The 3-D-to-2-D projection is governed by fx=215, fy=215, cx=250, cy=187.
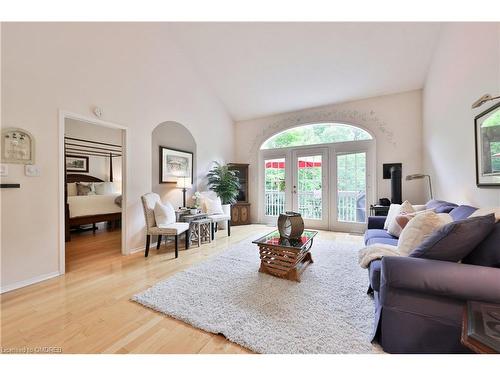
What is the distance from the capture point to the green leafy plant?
504 centimetres

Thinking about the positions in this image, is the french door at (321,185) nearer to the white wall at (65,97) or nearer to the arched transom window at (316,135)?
the arched transom window at (316,135)

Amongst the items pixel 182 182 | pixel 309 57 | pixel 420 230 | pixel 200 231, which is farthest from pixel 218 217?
pixel 309 57

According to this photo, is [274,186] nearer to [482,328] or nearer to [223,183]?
[223,183]

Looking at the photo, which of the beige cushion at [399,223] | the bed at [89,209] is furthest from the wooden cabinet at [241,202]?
the beige cushion at [399,223]

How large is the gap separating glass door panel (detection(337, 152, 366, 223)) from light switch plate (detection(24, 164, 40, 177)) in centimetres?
500

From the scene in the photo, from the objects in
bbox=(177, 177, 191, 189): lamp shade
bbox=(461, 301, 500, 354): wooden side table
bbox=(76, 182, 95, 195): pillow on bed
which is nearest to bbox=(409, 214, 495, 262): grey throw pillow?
bbox=(461, 301, 500, 354): wooden side table

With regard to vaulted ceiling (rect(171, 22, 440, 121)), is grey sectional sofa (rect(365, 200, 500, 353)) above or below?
below

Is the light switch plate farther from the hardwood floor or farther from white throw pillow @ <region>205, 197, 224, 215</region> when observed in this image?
white throw pillow @ <region>205, 197, 224, 215</region>

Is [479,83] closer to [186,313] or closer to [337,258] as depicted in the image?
[337,258]

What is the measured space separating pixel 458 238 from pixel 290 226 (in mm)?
1442

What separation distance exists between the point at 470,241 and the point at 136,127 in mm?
3975

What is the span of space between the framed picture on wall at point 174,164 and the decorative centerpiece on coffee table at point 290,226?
249 centimetres

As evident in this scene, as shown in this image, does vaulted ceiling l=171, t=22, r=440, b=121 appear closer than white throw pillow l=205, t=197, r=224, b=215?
Yes

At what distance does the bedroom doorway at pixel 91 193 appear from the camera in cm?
329
